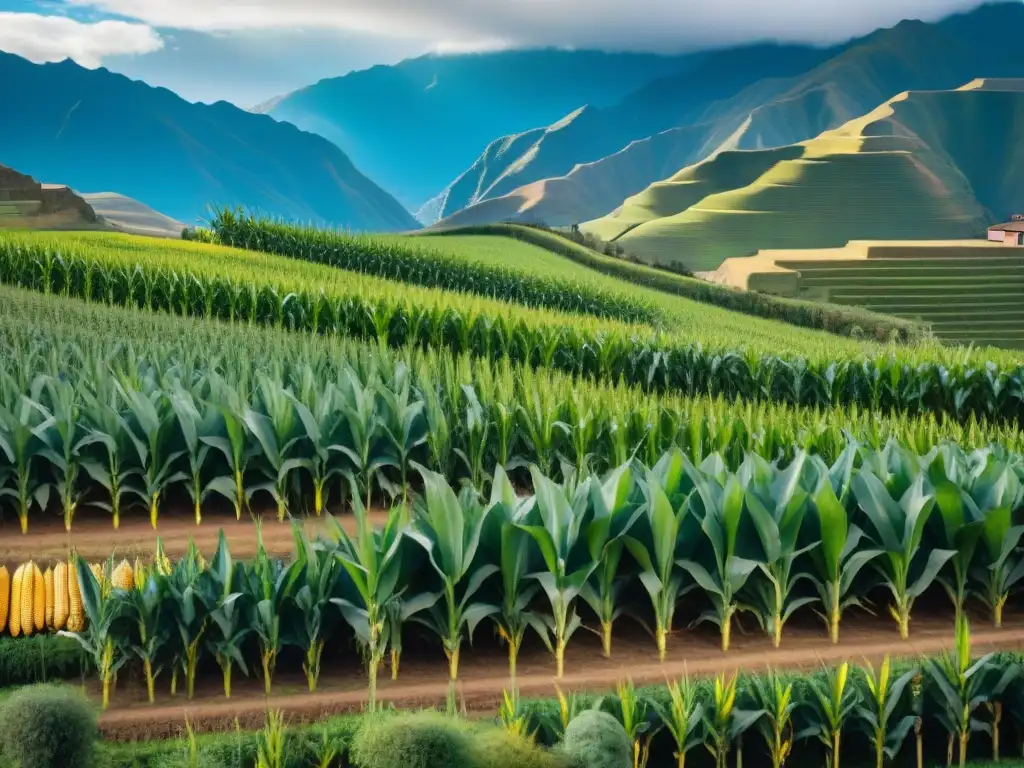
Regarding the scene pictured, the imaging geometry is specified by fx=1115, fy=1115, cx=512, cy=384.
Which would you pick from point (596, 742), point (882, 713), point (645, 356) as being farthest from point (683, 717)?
point (645, 356)

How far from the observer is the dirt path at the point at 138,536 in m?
7.31

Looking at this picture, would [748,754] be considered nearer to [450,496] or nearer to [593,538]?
[593,538]

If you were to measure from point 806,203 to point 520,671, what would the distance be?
320ft

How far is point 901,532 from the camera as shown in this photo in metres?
6.15

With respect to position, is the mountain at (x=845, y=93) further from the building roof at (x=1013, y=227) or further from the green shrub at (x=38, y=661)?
the green shrub at (x=38, y=661)

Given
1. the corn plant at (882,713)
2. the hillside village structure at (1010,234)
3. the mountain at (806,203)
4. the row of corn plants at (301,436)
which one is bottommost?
the corn plant at (882,713)

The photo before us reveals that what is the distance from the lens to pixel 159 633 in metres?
5.39

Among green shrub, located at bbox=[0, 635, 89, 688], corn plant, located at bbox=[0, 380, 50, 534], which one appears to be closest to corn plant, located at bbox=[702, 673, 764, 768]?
green shrub, located at bbox=[0, 635, 89, 688]

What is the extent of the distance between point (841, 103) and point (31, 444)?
197 meters

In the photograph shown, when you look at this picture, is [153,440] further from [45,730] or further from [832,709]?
[832,709]


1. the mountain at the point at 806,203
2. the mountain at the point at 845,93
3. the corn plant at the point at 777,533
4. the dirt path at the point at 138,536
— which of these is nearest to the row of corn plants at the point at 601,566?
the corn plant at the point at 777,533

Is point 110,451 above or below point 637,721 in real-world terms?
above

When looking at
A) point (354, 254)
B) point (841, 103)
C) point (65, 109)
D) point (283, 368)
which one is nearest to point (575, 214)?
point (841, 103)

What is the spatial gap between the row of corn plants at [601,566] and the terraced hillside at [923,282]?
46.5 metres
